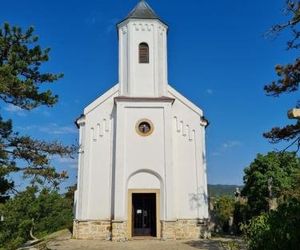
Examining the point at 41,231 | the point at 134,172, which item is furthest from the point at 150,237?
the point at 41,231

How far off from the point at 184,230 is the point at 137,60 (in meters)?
9.13

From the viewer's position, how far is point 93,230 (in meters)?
19.2

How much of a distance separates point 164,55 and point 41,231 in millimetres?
19316

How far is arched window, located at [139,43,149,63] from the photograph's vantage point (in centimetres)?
2142

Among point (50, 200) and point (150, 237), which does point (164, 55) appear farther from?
point (50, 200)

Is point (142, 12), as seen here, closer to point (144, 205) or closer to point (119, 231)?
point (144, 205)

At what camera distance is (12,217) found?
48.2 ft

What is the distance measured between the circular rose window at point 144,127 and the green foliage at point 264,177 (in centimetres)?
938

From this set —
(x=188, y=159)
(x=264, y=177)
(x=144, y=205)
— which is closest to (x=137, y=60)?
(x=188, y=159)

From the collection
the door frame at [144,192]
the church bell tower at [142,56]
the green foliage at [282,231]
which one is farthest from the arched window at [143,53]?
the green foliage at [282,231]

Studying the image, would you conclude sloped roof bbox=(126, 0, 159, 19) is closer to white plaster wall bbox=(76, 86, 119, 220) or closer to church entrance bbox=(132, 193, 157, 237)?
white plaster wall bbox=(76, 86, 119, 220)

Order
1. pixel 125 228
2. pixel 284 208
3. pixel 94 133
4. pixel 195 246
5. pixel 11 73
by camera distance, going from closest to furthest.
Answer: pixel 284 208 < pixel 11 73 < pixel 195 246 < pixel 125 228 < pixel 94 133

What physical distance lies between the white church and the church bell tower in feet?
0.18

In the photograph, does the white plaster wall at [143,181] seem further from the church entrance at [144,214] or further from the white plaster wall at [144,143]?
the church entrance at [144,214]
